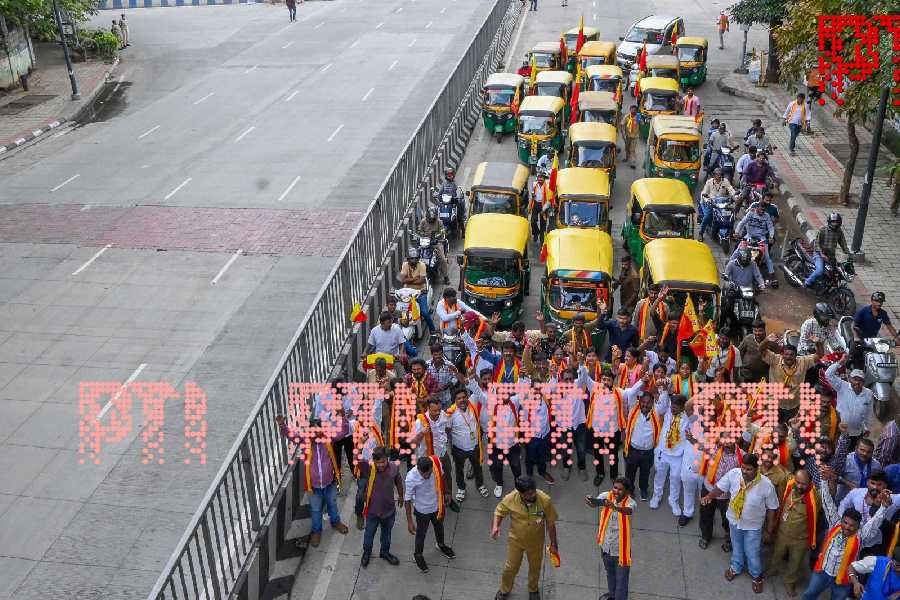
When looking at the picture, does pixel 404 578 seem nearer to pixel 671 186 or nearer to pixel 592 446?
pixel 592 446

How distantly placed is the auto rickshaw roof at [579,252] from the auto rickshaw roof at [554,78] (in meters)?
12.1

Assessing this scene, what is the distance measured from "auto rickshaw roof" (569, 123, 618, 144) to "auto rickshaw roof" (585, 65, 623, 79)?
225 inches

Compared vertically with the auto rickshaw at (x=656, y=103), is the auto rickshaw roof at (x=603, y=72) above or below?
above

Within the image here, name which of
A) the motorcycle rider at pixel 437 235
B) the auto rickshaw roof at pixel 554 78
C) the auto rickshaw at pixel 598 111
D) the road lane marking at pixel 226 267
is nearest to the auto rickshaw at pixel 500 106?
the auto rickshaw roof at pixel 554 78

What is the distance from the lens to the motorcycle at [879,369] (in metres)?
12.3

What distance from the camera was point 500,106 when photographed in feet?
84.9

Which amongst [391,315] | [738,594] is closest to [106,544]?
[391,315]

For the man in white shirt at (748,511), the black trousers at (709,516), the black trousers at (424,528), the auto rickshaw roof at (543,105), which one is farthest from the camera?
the auto rickshaw roof at (543,105)

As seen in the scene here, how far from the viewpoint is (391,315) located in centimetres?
1233

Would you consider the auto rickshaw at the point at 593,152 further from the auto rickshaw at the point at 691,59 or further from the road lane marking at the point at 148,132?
the road lane marking at the point at 148,132

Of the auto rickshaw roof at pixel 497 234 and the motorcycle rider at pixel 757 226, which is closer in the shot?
the auto rickshaw roof at pixel 497 234

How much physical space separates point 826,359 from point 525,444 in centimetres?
426

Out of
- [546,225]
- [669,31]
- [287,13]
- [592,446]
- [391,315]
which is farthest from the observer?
[287,13]

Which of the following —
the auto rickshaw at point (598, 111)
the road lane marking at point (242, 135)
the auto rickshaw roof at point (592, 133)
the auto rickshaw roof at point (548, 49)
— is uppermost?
Result: the auto rickshaw roof at point (548, 49)
